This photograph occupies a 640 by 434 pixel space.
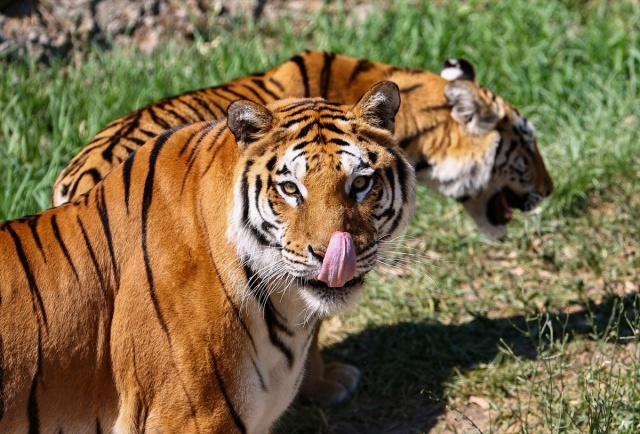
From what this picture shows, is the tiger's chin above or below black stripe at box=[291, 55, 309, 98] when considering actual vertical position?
below

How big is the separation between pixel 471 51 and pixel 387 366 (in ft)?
8.94

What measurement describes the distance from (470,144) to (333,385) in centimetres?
134

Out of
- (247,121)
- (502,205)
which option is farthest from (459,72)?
(247,121)

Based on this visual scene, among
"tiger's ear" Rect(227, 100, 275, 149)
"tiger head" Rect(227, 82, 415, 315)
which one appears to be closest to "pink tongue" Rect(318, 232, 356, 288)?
"tiger head" Rect(227, 82, 415, 315)

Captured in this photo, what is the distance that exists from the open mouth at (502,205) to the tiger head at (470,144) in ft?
0.18

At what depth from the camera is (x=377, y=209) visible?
277 cm

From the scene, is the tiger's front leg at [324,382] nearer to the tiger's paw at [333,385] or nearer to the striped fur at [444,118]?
the tiger's paw at [333,385]

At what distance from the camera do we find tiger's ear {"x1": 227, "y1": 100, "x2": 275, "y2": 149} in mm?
2684

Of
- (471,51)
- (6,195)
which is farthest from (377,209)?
(471,51)

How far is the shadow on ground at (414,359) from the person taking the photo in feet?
13.3

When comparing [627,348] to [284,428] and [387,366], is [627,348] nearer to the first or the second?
[387,366]

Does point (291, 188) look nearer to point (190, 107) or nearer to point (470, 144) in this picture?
point (190, 107)

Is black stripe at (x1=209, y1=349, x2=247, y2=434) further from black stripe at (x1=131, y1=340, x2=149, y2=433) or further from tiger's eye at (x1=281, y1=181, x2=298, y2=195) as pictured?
tiger's eye at (x1=281, y1=181, x2=298, y2=195)

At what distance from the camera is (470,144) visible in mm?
4605
